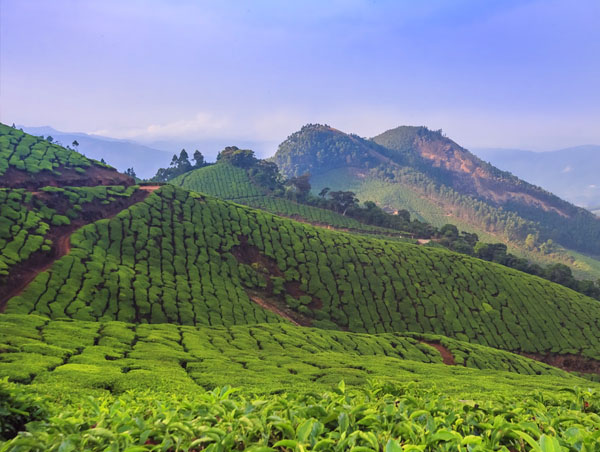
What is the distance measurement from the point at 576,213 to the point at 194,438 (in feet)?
724

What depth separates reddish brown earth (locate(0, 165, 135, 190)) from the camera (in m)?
39.9

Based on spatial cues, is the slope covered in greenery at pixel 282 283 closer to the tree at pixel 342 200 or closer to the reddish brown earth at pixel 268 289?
the reddish brown earth at pixel 268 289

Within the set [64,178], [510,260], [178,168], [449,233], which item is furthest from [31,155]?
[510,260]

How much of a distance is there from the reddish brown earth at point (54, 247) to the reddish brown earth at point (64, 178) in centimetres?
619

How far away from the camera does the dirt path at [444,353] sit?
2651cm

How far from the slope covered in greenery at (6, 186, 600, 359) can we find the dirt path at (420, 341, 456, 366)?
203 inches

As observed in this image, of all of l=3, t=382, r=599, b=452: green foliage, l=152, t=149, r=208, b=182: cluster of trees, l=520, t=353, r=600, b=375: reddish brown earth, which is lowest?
l=520, t=353, r=600, b=375: reddish brown earth

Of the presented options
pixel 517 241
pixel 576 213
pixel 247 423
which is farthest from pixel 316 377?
pixel 576 213

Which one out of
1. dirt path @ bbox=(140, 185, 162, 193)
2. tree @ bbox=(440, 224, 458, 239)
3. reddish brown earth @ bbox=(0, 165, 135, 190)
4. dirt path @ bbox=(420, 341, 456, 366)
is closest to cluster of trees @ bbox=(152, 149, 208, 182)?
reddish brown earth @ bbox=(0, 165, 135, 190)

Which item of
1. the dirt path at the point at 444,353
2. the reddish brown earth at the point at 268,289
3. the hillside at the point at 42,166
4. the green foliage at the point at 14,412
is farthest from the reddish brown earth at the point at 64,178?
the green foliage at the point at 14,412

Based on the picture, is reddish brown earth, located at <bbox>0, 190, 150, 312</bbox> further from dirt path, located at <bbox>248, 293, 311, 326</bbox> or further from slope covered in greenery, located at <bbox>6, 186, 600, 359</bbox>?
dirt path, located at <bbox>248, 293, 311, 326</bbox>

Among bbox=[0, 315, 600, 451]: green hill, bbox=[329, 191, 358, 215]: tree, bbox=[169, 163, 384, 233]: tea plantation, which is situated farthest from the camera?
bbox=[329, 191, 358, 215]: tree

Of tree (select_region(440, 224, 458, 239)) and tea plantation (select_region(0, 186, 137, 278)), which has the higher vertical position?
tea plantation (select_region(0, 186, 137, 278))

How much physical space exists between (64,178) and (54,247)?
19.3 m
